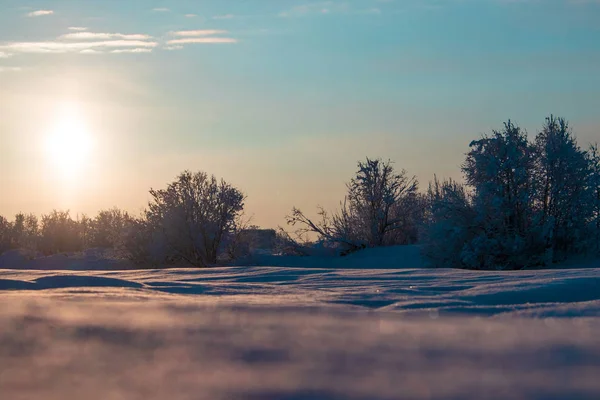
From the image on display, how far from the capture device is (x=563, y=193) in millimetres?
14398

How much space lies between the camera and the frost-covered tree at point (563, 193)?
1425 centimetres

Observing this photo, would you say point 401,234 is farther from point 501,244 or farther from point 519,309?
point 519,309

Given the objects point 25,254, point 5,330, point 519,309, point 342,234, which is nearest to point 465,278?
point 519,309

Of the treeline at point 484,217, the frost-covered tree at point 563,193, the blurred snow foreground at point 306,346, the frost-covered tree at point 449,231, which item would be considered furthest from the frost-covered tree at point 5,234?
the blurred snow foreground at point 306,346

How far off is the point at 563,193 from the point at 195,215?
9169mm

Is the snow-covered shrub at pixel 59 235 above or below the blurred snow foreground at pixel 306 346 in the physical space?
above

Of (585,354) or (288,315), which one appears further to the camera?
(288,315)

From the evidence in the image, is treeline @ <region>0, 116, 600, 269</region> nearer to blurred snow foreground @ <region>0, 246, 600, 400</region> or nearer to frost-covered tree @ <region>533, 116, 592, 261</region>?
frost-covered tree @ <region>533, 116, 592, 261</region>

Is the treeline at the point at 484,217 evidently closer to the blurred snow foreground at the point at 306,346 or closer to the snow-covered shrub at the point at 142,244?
the snow-covered shrub at the point at 142,244

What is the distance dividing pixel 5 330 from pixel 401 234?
19.2 meters

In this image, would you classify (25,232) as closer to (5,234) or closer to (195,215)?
(5,234)

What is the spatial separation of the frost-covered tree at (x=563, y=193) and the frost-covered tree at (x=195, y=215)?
7.72 meters

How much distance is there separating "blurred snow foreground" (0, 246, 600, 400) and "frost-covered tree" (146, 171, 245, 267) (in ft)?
39.4

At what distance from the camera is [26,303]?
336cm
